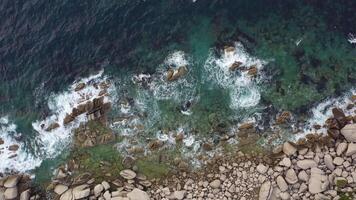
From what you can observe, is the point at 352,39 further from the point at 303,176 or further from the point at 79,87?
the point at 79,87

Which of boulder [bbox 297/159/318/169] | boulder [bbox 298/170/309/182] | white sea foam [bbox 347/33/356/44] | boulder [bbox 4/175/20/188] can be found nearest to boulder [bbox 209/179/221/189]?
boulder [bbox 298/170/309/182]

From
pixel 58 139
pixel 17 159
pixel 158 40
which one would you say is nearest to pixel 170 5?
pixel 158 40

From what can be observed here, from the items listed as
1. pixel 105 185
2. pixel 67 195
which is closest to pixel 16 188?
pixel 67 195

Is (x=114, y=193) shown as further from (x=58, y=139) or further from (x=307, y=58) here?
(x=307, y=58)

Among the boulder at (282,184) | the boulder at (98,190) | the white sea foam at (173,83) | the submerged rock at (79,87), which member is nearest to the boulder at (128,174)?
the boulder at (98,190)

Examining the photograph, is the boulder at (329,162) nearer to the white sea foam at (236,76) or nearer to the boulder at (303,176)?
the boulder at (303,176)

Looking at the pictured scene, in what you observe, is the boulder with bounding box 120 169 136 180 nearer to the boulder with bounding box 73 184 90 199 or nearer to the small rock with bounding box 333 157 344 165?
the boulder with bounding box 73 184 90 199
